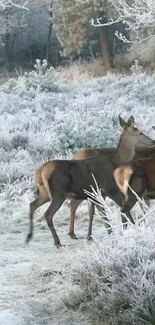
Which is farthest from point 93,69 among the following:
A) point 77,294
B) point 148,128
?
point 77,294

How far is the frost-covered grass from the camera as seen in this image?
19.1ft

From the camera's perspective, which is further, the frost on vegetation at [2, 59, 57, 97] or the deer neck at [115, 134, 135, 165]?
the frost on vegetation at [2, 59, 57, 97]

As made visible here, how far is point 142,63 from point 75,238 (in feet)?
88.4

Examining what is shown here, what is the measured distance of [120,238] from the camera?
6133 mm

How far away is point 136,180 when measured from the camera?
8000mm

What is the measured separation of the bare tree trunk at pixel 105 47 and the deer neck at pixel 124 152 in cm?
2788

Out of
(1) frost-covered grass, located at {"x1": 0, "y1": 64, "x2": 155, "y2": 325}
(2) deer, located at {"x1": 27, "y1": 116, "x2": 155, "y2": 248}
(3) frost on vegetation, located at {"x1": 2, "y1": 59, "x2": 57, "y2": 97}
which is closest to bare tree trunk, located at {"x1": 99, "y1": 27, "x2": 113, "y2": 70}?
(3) frost on vegetation, located at {"x1": 2, "y1": 59, "x2": 57, "y2": 97}

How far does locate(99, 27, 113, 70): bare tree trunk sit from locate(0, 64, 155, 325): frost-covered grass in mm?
19088

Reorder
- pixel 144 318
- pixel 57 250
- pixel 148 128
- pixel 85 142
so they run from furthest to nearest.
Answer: pixel 148 128, pixel 85 142, pixel 57 250, pixel 144 318

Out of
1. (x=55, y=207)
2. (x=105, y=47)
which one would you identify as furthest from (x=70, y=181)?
(x=105, y=47)

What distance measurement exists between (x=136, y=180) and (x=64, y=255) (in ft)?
3.77

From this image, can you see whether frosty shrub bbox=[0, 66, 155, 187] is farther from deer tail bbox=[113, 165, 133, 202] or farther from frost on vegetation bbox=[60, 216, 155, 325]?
frost on vegetation bbox=[60, 216, 155, 325]

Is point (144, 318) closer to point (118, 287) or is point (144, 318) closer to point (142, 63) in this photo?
point (118, 287)

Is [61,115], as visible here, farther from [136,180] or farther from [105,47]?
[105,47]
